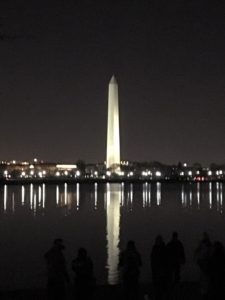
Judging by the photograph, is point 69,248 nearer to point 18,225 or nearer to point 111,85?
point 18,225

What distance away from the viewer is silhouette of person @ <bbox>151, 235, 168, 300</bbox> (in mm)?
10898

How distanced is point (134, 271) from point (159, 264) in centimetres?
43

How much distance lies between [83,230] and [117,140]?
2928 inches

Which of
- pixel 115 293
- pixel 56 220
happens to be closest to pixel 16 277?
pixel 115 293

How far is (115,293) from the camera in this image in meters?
12.3

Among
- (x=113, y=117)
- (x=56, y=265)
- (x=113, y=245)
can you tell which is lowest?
(x=113, y=245)

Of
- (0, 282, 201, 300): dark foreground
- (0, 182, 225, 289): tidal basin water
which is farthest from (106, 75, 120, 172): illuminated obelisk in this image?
(0, 282, 201, 300): dark foreground

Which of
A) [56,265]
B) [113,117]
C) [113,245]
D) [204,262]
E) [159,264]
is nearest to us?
[56,265]

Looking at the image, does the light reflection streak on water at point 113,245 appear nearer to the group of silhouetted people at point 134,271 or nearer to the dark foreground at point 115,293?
the dark foreground at point 115,293

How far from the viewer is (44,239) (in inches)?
1246

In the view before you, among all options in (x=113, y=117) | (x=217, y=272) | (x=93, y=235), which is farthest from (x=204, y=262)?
(x=113, y=117)

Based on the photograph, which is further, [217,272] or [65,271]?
[65,271]

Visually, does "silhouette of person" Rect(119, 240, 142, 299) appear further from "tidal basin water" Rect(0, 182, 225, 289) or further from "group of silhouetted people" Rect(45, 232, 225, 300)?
"tidal basin water" Rect(0, 182, 225, 289)

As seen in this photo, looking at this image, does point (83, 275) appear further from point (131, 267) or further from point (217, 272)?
point (217, 272)
